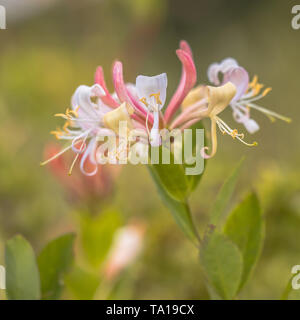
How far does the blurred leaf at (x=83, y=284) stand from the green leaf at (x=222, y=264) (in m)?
0.28

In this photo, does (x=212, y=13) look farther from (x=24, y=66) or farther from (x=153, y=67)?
(x=24, y=66)

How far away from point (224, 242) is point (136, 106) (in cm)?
15

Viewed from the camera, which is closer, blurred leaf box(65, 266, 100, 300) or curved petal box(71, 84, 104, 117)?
curved petal box(71, 84, 104, 117)

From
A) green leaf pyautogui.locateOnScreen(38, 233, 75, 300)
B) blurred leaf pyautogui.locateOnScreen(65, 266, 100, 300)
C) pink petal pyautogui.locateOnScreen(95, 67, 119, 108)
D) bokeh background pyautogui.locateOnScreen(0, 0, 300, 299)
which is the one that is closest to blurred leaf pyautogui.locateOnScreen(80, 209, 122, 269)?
bokeh background pyautogui.locateOnScreen(0, 0, 300, 299)

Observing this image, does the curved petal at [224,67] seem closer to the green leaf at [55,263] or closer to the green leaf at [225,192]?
the green leaf at [225,192]

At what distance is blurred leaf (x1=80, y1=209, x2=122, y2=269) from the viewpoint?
2.60 ft

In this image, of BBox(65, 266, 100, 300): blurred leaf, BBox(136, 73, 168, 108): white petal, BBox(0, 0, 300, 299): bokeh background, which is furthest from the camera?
BBox(0, 0, 300, 299): bokeh background

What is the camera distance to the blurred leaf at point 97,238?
2.60 ft

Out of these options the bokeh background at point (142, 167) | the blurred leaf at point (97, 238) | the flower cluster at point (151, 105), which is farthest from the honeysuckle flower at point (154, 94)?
the blurred leaf at point (97, 238)

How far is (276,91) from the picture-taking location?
1.87 metres

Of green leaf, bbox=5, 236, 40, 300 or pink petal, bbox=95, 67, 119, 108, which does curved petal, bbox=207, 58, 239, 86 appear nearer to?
pink petal, bbox=95, 67, 119, 108

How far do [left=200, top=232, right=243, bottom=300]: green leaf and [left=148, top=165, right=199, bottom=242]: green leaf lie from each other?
0.03 m

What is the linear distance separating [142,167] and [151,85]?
939 millimetres
